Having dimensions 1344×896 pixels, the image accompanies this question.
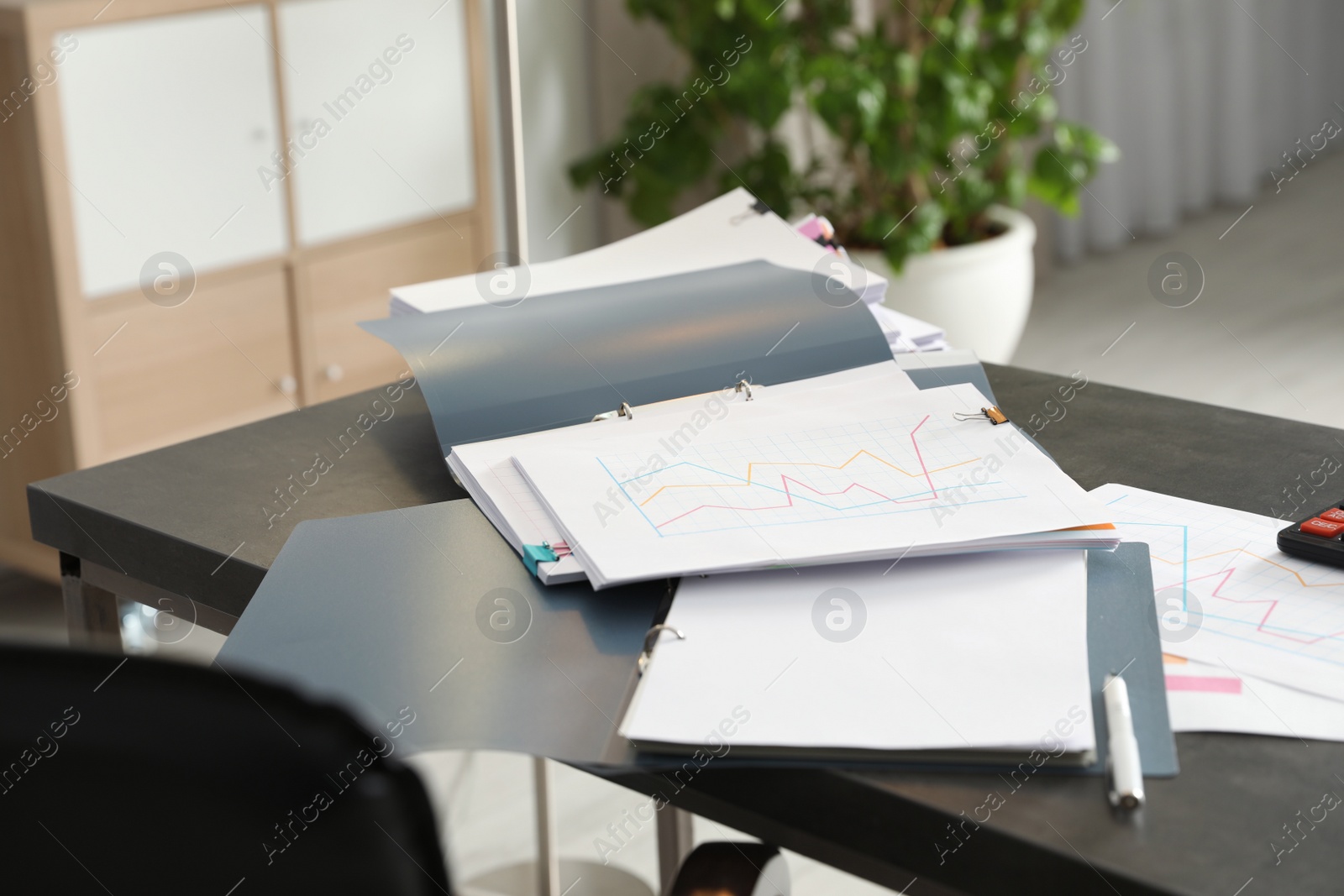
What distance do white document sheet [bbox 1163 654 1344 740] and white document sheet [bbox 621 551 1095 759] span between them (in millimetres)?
47

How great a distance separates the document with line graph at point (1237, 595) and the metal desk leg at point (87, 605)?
0.69 meters

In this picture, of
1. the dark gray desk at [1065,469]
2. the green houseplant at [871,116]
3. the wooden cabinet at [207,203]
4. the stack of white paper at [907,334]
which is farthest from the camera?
→ the green houseplant at [871,116]

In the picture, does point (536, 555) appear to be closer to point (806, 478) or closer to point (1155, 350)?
point (806, 478)

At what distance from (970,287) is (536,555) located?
2.20 m

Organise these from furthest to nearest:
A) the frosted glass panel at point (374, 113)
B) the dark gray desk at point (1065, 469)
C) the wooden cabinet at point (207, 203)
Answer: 1. the frosted glass panel at point (374, 113)
2. the wooden cabinet at point (207, 203)
3. the dark gray desk at point (1065, 469)

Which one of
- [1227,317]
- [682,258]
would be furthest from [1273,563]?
[1227,317]

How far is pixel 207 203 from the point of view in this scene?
228 cm

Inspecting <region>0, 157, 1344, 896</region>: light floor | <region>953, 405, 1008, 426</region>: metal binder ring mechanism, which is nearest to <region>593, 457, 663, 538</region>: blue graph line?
<region>953, 405, 1008, 426</region>: metal binder ring mechanism

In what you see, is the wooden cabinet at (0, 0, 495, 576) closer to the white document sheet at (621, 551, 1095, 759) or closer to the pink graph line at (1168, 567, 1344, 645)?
the white document sheet at (621, 551, 1095, 759)

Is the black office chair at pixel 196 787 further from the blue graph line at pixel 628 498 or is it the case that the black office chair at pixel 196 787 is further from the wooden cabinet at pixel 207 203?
the wooden cabinet at pixel 207 203

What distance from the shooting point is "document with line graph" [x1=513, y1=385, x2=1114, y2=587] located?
74 cm

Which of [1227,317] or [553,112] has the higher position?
[553,112]

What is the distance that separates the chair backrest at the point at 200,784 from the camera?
401 millimetres

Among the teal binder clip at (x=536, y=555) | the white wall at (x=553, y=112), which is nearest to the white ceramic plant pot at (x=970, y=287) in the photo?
the white wall at (x=553, y=112)
